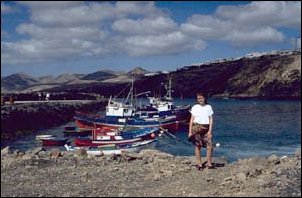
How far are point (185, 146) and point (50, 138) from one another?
13956 millimetres

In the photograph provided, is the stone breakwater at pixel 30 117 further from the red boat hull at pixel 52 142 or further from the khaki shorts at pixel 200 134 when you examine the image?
the khaki shorts at pixel 200 134

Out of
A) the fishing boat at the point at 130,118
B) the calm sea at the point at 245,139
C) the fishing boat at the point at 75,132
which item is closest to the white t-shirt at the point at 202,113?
the calm sea at the point at 245,139

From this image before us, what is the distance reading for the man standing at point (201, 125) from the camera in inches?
551

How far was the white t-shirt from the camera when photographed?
1400 centimetres

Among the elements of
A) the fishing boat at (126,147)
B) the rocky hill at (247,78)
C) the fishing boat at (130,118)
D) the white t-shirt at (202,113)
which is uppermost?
the rocky hill at (247,78)

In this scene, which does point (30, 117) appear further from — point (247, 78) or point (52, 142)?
point (247, 78)

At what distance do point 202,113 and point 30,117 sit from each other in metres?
65.5

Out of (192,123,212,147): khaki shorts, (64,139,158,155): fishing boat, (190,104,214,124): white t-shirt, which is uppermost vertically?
(190,104,214,124): white t-shirt

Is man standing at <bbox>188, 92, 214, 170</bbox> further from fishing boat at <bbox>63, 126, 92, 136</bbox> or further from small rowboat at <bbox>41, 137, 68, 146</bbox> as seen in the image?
fishing boat at <bbox>63, 126, 92, 136</bbox>

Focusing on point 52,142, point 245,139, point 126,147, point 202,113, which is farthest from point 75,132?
point 202,113

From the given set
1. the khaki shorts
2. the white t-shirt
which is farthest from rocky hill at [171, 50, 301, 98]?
the white t-shirt

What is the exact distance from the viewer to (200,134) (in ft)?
47.1

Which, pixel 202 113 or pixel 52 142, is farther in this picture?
pixel 52 142

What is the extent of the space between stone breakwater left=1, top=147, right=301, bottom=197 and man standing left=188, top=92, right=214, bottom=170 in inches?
28.6
